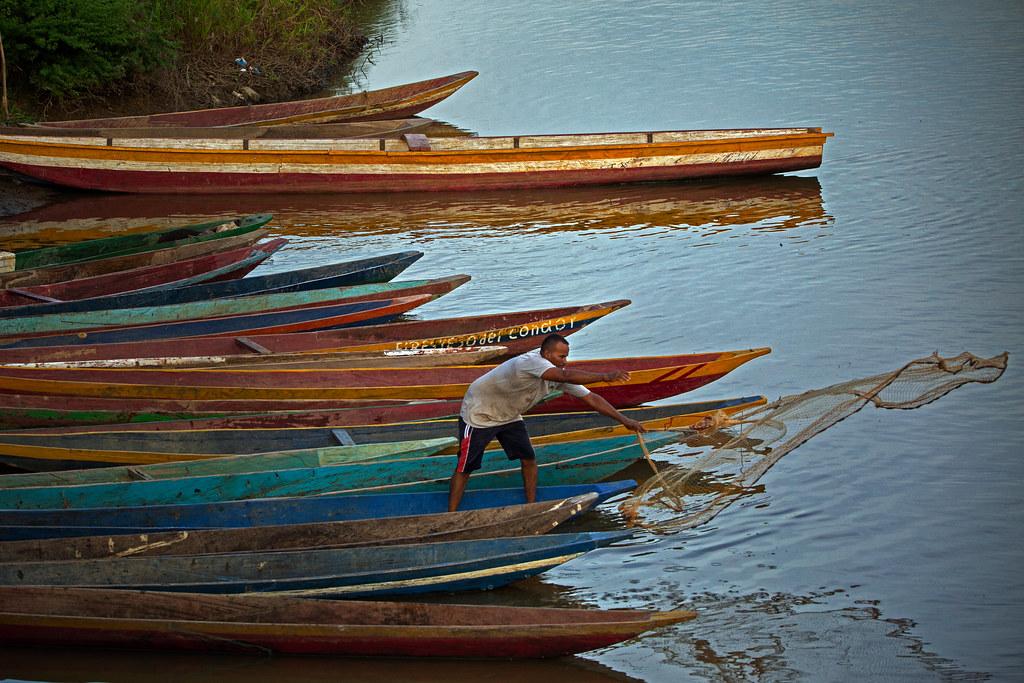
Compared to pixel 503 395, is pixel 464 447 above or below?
below

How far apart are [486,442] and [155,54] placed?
537 inches

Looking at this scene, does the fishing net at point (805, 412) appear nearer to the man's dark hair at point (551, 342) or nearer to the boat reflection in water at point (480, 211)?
the man's dark hair at point (551, 342)

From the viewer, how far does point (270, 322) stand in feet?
32.2

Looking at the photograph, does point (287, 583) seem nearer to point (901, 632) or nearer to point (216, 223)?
point (901, 632)

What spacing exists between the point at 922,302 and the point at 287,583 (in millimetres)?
7553

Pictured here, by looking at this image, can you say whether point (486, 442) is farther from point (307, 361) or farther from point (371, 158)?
point (371, 158)

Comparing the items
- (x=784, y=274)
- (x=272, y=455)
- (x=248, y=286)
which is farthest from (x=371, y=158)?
(x=272, y=455)

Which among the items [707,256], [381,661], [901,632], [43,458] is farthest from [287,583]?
[707,256]

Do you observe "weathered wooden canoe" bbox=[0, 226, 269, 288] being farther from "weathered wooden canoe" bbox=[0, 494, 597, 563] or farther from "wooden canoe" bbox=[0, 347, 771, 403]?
"weathered wooden canoe" bbox=[0, 494, 597, 563]

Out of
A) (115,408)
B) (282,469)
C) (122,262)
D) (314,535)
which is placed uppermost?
(122,262)

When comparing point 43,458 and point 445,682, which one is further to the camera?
point 43,458

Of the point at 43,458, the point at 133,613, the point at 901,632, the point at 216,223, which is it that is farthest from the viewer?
the point at 216,223

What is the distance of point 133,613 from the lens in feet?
19.3

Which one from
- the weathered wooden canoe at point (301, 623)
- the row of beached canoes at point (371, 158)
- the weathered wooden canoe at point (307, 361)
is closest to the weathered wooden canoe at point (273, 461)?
the weathered wooden canoe at point (301, 623)
